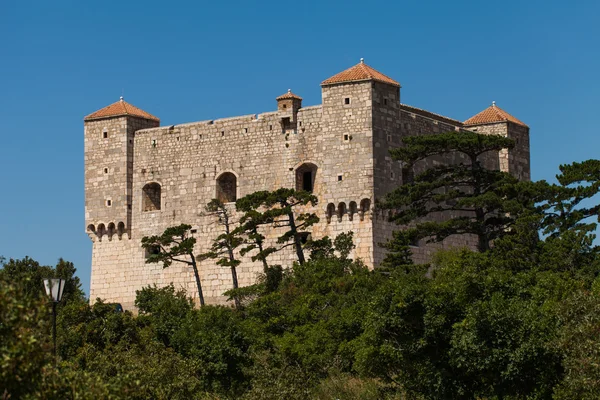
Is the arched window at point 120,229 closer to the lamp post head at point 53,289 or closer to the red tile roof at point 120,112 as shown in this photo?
the red tile roof at point 120,112

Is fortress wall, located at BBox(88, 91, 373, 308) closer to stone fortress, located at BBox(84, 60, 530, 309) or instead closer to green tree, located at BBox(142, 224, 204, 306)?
stone fortress, located at BBox(84, 60, 530, 309)

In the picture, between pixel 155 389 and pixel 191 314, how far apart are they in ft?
39.8

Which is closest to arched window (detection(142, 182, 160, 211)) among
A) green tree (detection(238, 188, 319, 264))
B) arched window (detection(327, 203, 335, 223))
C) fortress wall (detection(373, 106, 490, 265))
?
green tree (detection(238, 188, 319, 264))

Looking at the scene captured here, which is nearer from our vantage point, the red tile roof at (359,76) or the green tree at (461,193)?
the green tree at (461,193)

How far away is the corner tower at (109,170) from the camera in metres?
49.9

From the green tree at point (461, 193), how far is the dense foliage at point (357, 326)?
15 centimetres

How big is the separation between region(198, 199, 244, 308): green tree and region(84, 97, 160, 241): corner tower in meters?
3.90

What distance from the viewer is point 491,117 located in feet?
167

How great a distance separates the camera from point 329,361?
36.0 metres

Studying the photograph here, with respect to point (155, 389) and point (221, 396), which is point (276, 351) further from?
point (155, 389)

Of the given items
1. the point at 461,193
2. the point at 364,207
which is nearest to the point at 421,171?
the point at 364,207

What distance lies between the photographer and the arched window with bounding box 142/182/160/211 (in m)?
49.7

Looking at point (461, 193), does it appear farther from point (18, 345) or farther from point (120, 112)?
point (18, 345)

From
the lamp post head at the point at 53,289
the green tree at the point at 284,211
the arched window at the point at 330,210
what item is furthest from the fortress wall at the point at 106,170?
the lamp post head at the point at 53,289
